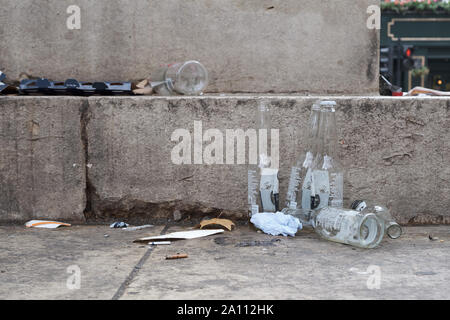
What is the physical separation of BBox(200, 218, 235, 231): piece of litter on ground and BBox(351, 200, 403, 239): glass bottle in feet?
2.12

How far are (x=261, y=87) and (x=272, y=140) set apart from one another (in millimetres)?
500

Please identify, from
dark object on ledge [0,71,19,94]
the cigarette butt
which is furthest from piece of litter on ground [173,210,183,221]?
dark object on ledge [0,71,19,94]

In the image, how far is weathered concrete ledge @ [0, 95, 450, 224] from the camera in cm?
257

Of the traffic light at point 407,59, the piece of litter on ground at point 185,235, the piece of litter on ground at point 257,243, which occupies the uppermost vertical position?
the traffic light at point 407,59

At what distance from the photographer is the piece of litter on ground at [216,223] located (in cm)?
248

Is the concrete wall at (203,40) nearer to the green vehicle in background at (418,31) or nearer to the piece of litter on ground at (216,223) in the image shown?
the piece of litter on ground at (216,223)

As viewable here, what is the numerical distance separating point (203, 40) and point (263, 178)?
0.96 metres

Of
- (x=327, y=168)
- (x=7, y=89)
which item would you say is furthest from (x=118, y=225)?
(x=327, y=168)

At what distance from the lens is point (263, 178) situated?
2535 millimetres

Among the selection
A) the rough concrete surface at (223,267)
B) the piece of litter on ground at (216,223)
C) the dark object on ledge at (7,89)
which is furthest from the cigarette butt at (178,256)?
the dark object on ledge at (7,89)

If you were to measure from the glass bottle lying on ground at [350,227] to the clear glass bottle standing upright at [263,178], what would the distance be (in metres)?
0.28

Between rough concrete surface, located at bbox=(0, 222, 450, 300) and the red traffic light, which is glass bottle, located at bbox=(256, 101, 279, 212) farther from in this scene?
the red traffic light

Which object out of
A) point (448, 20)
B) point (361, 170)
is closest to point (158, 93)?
point (361, 170)
